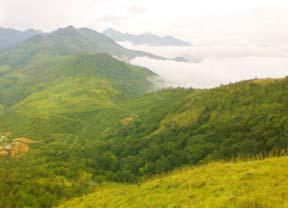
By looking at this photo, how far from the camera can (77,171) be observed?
469 ft

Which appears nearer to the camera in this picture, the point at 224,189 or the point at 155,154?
the point at 224,189

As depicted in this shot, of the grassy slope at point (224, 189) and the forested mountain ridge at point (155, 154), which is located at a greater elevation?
the grassy slope at point (224, 189)

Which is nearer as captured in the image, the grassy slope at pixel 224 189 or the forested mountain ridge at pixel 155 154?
the grassy slope at pixel 224 189

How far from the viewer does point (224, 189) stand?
42938 mm

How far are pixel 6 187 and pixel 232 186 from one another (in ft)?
304

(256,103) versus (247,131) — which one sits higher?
(256,103)

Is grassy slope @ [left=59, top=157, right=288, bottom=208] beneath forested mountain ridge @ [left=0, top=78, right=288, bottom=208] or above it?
above

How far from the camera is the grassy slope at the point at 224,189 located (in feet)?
121

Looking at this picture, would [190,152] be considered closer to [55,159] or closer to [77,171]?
[77,171]

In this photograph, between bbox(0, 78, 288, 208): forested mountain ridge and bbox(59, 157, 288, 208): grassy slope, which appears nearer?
bbox(59, 157, 288, 208): grassy slope

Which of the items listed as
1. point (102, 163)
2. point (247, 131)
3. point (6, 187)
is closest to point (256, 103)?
point (247, 131)

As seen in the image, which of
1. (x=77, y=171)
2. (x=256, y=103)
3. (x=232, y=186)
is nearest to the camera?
(x=232, y=186)

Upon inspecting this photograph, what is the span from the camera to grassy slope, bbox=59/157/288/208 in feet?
121

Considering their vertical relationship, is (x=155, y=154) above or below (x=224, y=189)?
below
